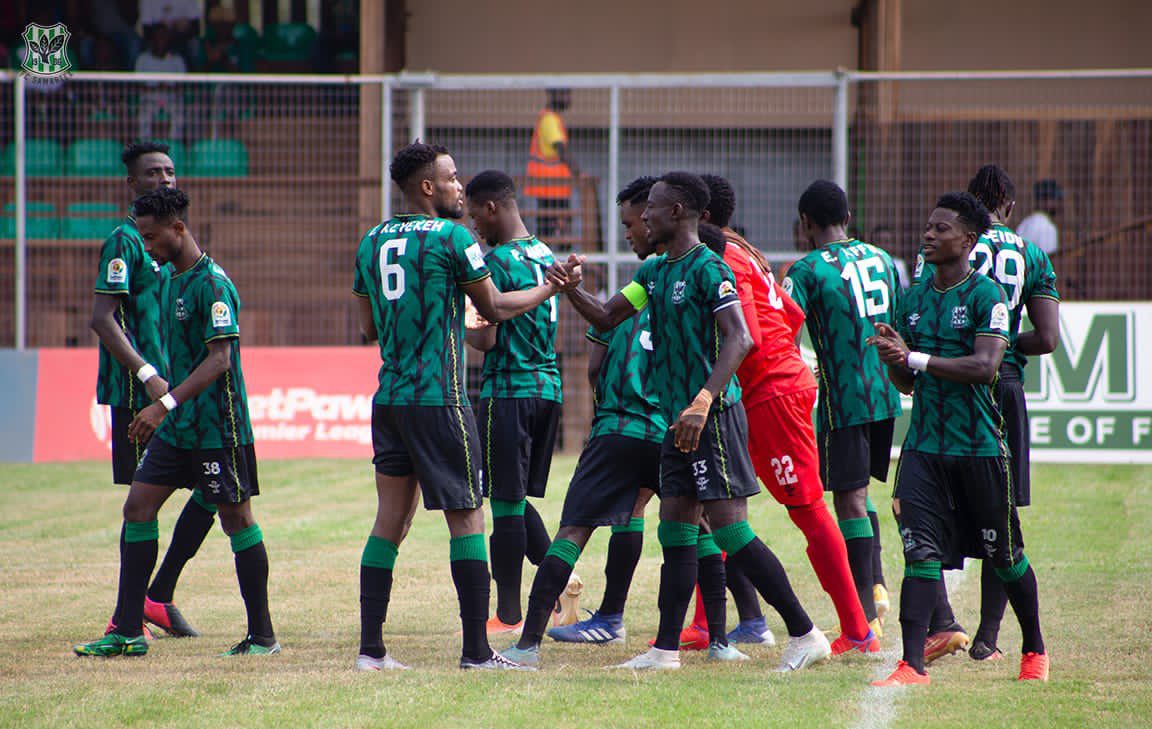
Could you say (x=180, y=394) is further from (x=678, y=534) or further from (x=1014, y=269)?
(x=1014, y=269)

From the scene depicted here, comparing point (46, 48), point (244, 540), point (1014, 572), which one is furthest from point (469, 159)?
point (1014, 572)

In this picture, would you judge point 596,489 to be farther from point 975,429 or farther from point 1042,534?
point 1042,534

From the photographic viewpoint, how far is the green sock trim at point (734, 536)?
19.8 feet

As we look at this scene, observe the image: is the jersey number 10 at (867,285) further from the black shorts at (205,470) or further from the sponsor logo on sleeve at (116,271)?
the sponsor logo on sleeve at (116,271)

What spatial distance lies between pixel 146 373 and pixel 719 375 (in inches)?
108

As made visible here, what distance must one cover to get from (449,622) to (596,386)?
5.05 ft

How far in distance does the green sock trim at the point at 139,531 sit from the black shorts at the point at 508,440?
157 centimetres

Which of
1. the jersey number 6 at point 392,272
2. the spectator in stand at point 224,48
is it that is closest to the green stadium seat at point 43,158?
the spectator in stand at point 224,48

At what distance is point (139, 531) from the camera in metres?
6.62

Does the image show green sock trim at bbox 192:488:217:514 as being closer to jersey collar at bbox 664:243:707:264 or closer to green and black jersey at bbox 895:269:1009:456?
jersey collar at bbox 664:243:707:264

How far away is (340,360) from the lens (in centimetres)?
1505

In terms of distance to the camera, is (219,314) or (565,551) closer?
(565,551)

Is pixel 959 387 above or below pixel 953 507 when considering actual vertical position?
above

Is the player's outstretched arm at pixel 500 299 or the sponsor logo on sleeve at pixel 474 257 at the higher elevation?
the sponsor logo on sleeve at pixel 474 257
